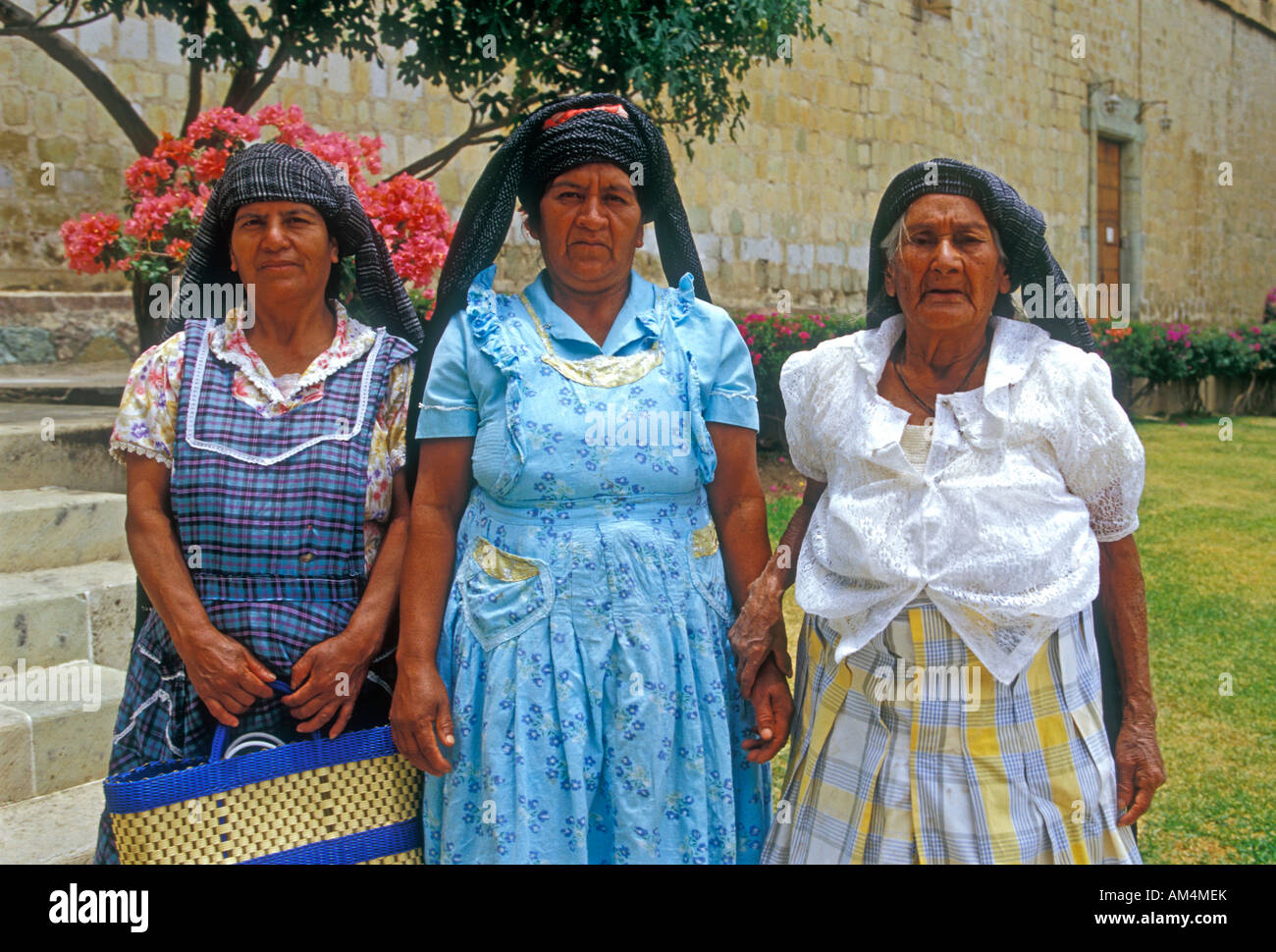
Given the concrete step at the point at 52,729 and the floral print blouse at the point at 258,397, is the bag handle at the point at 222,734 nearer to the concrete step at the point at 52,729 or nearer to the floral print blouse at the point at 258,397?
the floral print blouse at the point at 258,397

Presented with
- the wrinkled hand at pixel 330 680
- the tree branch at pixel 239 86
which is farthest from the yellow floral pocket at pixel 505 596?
the tree branch at pixel 239 86

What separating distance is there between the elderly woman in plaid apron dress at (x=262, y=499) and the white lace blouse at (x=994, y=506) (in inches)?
36.8

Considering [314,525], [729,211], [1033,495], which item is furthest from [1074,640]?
[729,211]

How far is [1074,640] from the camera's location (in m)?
2.09

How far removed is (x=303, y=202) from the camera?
2.29m

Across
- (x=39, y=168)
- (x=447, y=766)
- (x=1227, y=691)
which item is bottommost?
(x=1227, y=691)

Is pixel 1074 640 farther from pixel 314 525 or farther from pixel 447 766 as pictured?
pixel 314 525

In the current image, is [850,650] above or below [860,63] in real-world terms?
below

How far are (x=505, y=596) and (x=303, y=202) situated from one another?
2.98ft

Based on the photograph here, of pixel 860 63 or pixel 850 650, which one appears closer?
pixel 850 650

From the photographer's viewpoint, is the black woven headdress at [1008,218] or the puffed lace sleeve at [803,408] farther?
the puffed lace sleeve at [803,408]

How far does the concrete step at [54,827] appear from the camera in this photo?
2861mm

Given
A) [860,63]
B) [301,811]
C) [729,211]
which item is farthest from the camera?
[860,63]

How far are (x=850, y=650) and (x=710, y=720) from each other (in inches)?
13.2
